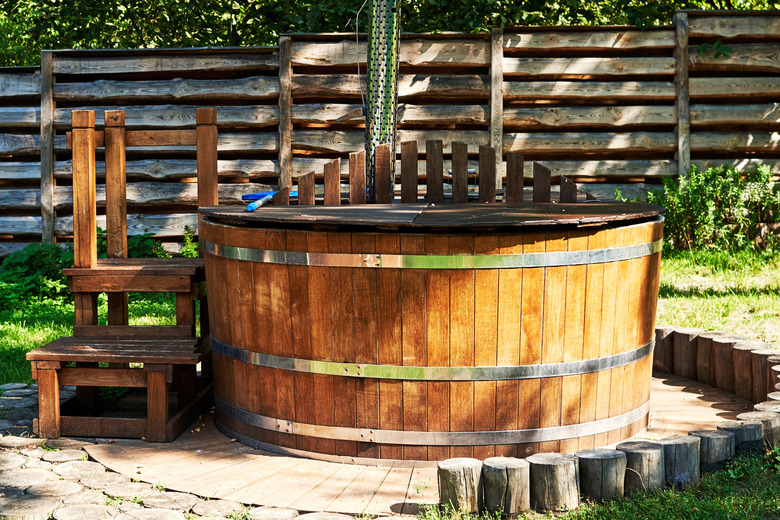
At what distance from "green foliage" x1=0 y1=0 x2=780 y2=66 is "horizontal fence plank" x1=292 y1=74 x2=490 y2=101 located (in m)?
1.17

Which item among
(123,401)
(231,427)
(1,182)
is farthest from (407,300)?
(1,182)

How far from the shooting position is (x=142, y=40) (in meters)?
13.4

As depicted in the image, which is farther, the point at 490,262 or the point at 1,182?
the point at 1,182

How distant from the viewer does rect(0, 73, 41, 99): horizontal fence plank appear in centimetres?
963

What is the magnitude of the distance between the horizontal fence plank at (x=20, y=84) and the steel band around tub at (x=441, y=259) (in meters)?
6.51

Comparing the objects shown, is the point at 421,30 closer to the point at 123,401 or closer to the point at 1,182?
the point at 1,182

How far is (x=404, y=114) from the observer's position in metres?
9.47

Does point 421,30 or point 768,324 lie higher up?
point 421,30

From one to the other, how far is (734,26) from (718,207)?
6.81 feet

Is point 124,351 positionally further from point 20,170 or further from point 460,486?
point 20,170

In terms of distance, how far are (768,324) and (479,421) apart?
12.1 feet

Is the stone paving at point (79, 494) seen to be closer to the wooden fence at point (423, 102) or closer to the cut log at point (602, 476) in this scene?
the cut log at point (602, 476)

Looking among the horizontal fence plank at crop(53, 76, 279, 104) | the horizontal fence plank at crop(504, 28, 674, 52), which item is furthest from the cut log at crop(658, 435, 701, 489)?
the horizontal fence plank at crop(53, 76, 279, 104)

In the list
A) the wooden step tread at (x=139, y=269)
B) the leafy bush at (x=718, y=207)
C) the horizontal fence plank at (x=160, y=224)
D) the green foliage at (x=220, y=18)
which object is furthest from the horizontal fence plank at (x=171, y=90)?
the wooden step tread at (x=139, y=269)
